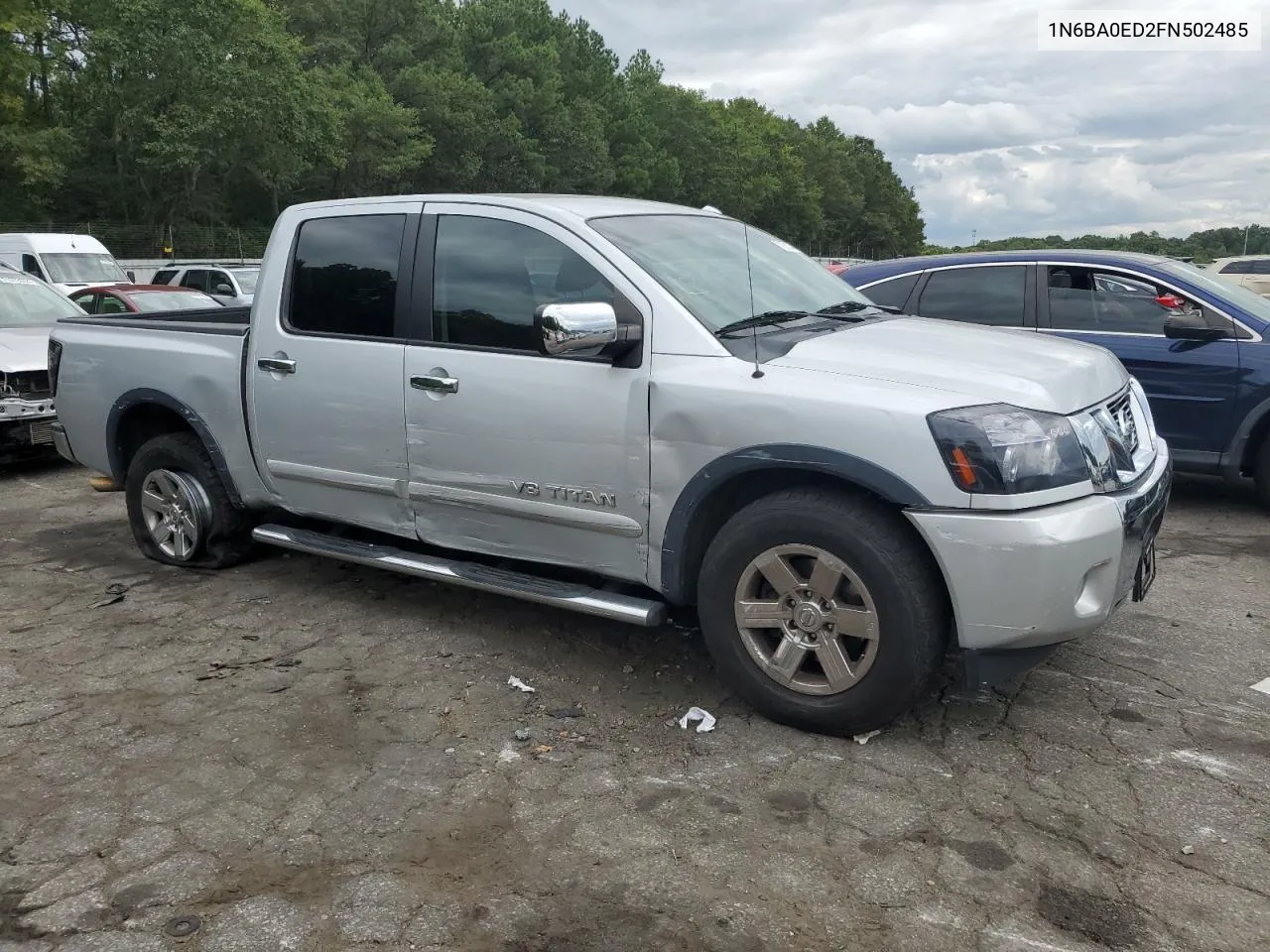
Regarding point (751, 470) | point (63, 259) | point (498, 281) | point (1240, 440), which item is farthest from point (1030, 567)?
point (63, 259)

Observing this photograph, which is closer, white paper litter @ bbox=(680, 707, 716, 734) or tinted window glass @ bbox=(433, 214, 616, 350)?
white paper litter @ bbox=(680, 707, 716, 734)

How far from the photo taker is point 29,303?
9.69 meters

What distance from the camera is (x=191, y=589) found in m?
5.45

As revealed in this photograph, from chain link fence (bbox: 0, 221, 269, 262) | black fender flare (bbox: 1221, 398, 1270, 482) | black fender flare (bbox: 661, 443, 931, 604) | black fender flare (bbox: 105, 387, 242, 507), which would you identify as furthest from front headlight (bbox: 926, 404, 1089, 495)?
chain link fence (bbox: 0, 221, 269, 262)

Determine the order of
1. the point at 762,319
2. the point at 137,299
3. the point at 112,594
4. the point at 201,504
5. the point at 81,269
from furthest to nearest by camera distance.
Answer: the point at 81,269 → the point at 137,299 → the point at 201,504 → the point at 112,594 → the point at 762,319

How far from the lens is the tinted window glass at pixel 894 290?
772 centimetres

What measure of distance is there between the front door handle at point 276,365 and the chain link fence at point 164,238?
29851 mm

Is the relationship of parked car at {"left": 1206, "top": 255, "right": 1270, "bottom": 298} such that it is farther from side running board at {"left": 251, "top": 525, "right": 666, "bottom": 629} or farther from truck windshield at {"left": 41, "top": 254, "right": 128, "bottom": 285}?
side running board at {"left": 251, "top": 525, "right": 666, "bottom": 629}

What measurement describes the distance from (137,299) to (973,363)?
12055 mm

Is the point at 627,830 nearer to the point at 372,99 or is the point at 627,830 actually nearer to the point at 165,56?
the point at 165,56

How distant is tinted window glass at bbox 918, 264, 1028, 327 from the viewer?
740cm

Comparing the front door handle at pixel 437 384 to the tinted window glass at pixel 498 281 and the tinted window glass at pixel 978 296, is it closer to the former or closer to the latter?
the tinted window glass at pixel 498 281

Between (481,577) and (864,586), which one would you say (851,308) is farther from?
(481,577)

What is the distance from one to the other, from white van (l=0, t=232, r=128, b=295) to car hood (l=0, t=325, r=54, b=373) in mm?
11048
